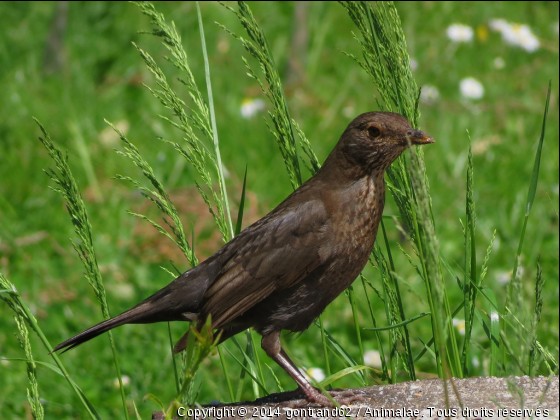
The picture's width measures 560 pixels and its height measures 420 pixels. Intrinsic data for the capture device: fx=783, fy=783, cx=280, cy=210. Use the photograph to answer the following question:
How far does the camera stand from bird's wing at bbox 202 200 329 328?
3350 mm

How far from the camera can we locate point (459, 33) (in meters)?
8.55

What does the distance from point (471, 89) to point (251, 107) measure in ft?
7.27

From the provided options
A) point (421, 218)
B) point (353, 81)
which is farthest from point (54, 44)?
point (421, 218)

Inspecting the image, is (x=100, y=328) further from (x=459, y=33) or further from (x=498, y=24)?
(x=498, y=24)

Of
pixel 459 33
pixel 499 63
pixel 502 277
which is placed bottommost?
pixel 502 277

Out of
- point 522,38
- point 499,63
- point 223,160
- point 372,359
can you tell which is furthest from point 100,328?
point 522,38

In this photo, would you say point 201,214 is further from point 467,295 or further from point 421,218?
point 421,218

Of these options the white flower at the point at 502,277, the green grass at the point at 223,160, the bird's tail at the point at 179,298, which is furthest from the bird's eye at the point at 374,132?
the white flower at the point at 502,277

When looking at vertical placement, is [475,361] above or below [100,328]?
below

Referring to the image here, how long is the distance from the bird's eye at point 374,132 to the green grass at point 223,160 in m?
1.26

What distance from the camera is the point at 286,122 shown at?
322cm

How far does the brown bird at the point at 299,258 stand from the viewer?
3340 mm

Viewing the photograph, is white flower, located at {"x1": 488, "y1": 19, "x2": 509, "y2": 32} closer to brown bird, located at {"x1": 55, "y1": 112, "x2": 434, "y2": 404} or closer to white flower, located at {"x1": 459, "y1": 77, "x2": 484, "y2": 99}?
white flower, located at {"x1": 459, "y1": 77, "x2": 484, "y2": 99}

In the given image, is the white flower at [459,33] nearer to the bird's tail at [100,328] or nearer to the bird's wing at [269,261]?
the bird's wing at [269,261]
